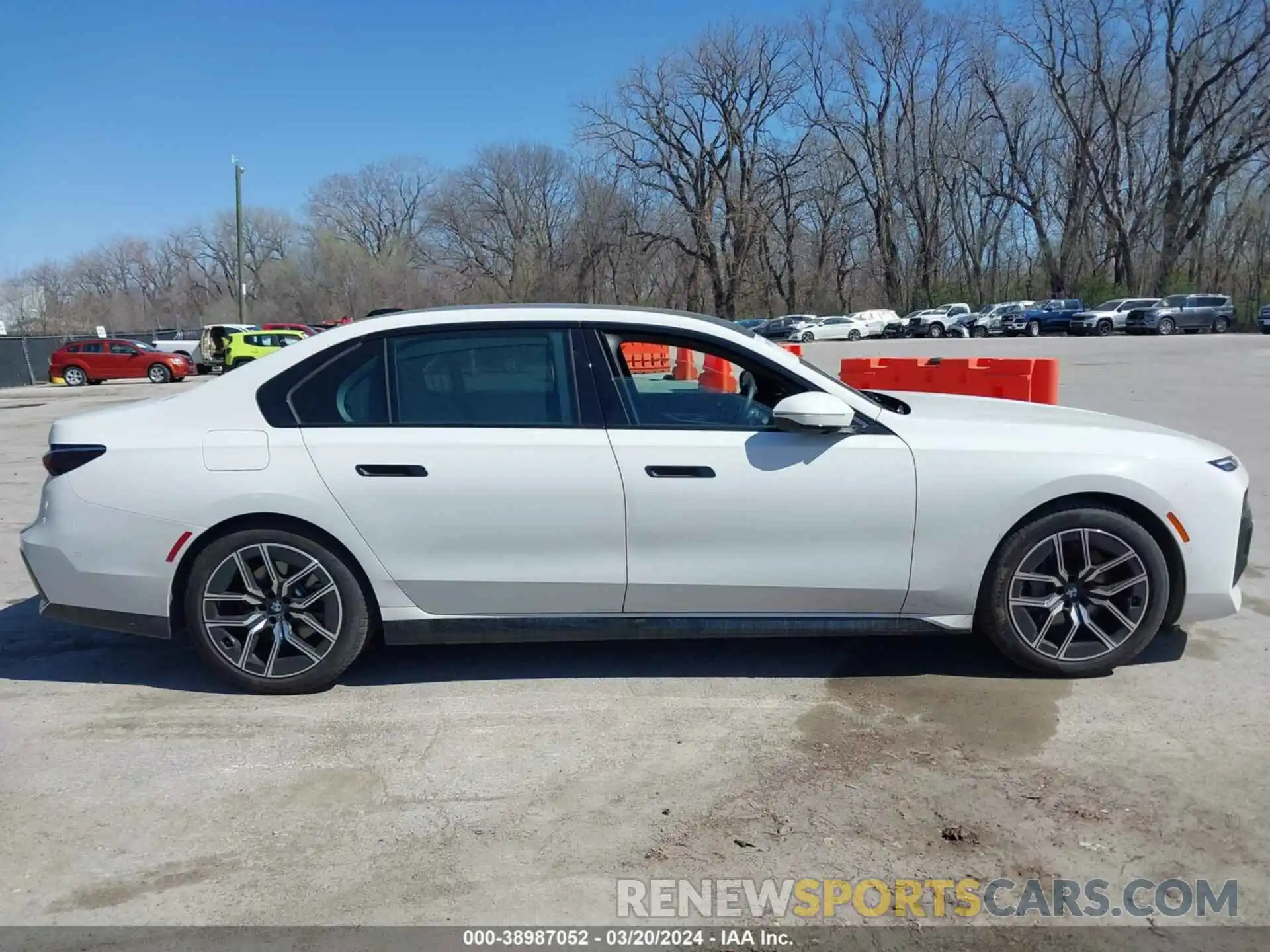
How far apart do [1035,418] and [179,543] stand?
3771 mm

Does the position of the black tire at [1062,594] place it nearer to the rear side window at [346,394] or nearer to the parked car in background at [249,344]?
the rear side window at [346,394]

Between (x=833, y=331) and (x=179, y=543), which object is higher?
(x=833, y=331)

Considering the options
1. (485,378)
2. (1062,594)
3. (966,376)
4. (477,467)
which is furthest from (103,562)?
(966,376)

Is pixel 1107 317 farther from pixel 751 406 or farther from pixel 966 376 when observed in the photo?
pixel 751 406

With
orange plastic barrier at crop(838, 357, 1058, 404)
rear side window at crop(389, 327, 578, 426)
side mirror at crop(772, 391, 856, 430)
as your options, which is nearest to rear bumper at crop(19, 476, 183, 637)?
rear side window at crop(389, 327, 578, 426)

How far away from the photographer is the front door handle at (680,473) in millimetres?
3906

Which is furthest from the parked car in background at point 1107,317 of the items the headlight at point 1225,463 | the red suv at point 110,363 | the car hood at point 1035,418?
the headlight at point 1225,463

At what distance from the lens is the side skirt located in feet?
13.3

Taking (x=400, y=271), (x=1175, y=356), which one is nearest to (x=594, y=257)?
(x=400, y=271)

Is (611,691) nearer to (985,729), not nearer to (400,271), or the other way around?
(985,729)

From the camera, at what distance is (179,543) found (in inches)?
157

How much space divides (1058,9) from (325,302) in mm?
53369

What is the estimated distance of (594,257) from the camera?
6750 centimetres

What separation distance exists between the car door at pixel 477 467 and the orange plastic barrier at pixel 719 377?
52 cm
